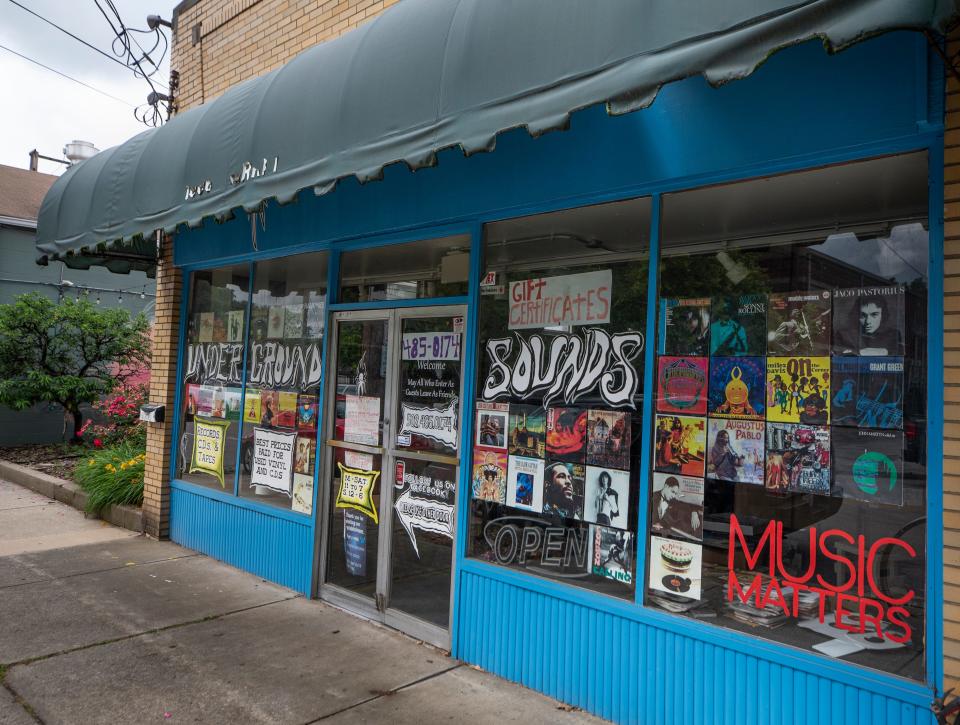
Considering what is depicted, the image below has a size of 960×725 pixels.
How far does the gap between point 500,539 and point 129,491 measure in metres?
5.78

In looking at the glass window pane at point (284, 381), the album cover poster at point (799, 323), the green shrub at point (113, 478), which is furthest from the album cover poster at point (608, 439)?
the green shrub at point (113, 478)

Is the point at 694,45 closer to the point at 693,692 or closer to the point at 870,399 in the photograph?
the point at 870,399

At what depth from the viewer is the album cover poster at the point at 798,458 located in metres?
3.27

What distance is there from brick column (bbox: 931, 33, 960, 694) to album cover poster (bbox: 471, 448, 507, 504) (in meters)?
2.39

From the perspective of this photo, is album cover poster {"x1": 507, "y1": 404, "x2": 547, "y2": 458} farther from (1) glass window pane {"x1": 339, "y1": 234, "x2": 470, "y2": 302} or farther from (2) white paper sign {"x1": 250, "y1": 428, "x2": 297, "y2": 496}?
(2) white paper sign {"x1": 250, "y1": 428, "x2": 297, "y2": 496}

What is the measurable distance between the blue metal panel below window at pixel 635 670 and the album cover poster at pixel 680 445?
2.74 feet

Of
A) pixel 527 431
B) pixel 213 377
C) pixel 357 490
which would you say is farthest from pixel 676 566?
pixel 213 377

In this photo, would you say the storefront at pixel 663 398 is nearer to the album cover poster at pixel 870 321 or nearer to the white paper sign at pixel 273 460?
the album cover poster at pixel 870 321

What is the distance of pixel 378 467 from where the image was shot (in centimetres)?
529

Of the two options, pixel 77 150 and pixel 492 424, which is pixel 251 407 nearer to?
pixel 492 424

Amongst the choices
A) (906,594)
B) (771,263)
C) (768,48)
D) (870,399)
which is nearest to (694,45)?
(768,48)

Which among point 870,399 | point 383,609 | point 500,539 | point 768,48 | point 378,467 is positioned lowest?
point 383,609

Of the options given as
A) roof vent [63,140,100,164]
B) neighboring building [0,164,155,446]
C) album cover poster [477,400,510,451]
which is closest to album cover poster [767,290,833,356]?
album cover poster [477,400,510,451]

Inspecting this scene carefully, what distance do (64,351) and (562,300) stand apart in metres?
12.1
